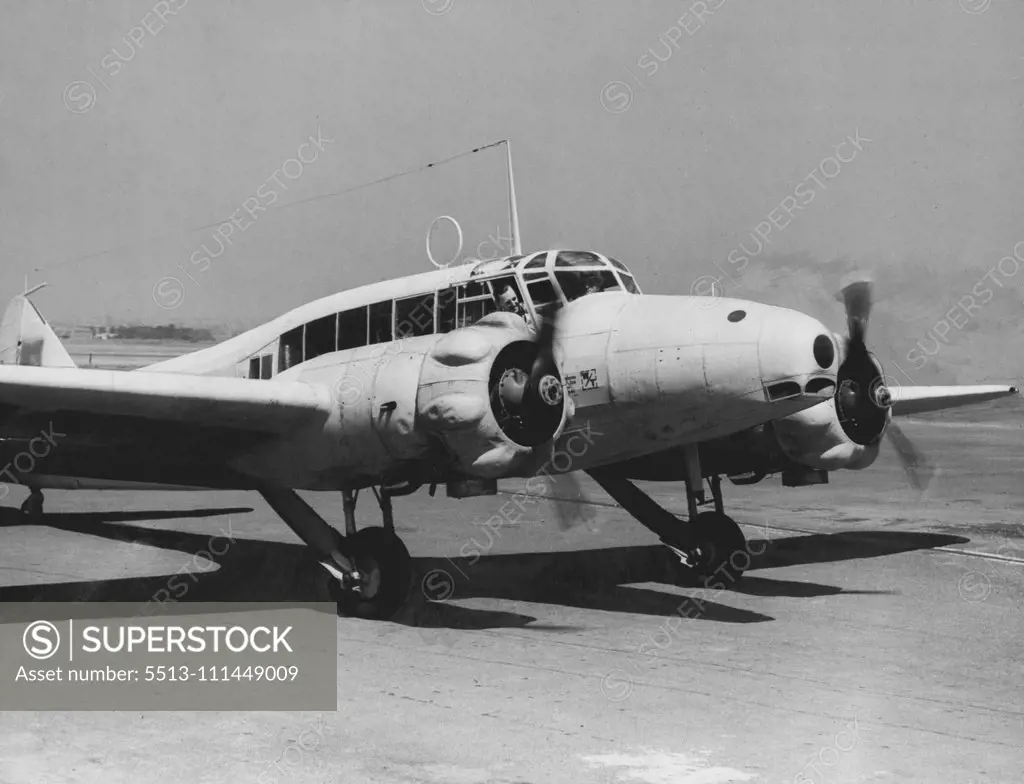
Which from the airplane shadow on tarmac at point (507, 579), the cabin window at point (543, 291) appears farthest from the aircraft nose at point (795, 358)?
the airplane shadow on tarmac at point (507, 579)

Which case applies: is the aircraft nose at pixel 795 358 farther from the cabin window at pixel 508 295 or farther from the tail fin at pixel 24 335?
the tail fin at pixel 24 335

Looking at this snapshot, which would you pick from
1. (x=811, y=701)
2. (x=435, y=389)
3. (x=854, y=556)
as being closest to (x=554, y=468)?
(x=435, y=389)

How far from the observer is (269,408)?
11.9m

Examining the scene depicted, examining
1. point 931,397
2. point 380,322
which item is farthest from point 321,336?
point 931,397

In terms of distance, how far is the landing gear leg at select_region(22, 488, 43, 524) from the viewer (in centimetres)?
2058

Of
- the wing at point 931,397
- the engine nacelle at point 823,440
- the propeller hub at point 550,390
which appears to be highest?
the wing at point 931,397

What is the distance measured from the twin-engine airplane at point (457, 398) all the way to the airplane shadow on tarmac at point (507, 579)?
Answer: 0.98 metres

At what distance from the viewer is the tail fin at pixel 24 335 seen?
1873cm

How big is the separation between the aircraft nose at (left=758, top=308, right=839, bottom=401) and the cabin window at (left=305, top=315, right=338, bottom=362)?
4.95 metres

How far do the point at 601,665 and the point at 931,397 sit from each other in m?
10.8

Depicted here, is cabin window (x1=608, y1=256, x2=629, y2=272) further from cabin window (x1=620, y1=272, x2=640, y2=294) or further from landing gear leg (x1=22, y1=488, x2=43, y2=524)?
landing gear leg (x1=22, y1=488, x2=43, y2=524)

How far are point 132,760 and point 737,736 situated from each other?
12.7 feet

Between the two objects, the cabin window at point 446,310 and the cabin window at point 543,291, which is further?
the cabin window at point 446,310

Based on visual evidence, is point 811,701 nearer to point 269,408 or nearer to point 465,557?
point 269,408
